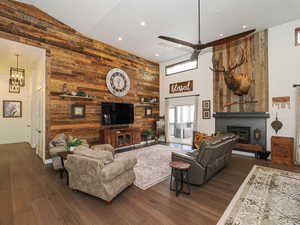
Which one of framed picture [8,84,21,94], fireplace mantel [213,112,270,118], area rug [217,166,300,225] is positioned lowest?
area rug [217,166,300,225]

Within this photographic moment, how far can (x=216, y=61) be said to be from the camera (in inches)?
240

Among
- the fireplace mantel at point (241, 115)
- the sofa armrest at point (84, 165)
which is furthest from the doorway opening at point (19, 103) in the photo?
the fireplace mantel at point (241, 115)

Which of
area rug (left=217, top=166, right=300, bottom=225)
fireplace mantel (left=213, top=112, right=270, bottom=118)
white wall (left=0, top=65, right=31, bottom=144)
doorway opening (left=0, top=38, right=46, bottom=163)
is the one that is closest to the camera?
area rug (left=217, top=166, right=300, bottom=225)

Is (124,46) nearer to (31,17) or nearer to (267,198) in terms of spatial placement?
(31,17)

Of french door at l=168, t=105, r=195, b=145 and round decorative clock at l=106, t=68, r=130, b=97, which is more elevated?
round decorative clock at l=106, t=68, r=130, b=97

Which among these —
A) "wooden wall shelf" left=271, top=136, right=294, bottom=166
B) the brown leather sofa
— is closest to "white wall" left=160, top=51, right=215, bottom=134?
"wooden wall shelf" left=271, top=136, right=294, bottom=166

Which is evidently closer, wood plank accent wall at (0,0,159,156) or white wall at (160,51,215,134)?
wood plank accent wall at (0,0,159,156)

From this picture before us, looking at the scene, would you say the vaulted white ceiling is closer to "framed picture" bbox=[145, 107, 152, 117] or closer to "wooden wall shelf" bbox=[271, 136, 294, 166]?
"framed picture" bbox=[145, 107, 152, 117]

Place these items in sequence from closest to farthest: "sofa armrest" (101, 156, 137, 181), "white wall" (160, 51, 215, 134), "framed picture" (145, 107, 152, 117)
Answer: "sofa armrest" (101, 156, 137, 181) → "white wall" (160, 51, 215, 134) → "framed picture" (145, 107, 152, 117)

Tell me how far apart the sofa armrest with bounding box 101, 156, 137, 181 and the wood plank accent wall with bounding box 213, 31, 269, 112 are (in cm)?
488

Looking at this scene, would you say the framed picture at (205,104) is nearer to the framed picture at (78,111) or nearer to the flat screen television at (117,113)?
the flat screen television at (117,113)

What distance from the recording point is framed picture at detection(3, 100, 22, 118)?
696 cm

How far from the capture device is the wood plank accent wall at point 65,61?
3877 mm

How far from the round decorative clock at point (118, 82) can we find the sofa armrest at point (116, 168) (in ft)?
13.3
